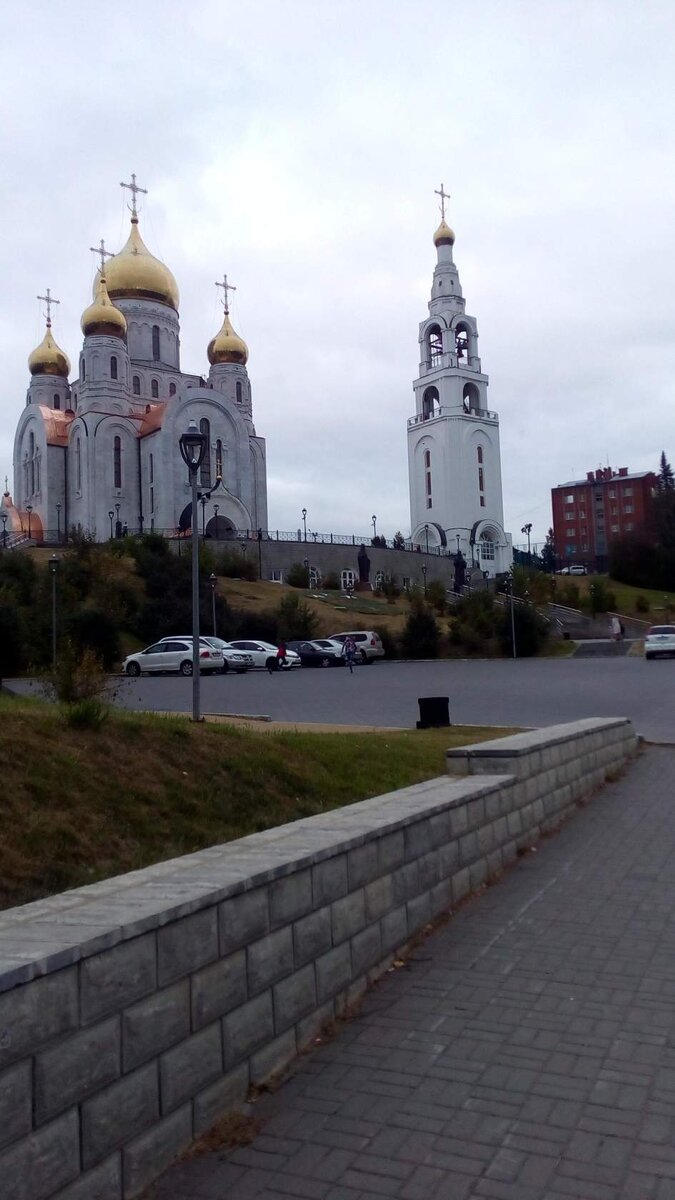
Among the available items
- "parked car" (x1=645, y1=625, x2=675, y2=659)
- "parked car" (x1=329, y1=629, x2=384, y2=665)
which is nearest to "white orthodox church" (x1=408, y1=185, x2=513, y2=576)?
"parked car" (x1=329, y1=629, x2=384, y2=665)

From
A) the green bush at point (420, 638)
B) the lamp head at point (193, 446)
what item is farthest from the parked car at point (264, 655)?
the lamp head at point (193, 446)

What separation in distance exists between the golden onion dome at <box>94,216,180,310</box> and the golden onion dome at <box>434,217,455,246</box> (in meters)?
25.5

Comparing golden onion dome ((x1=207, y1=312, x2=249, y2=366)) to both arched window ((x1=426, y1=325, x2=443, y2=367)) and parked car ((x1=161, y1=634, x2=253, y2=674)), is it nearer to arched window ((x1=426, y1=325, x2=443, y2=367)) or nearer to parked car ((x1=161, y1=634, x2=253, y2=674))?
arched window ((x1=426, y1=325, x2=443, y2=367))

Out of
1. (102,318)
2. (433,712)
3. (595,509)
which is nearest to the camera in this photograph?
(433,712)

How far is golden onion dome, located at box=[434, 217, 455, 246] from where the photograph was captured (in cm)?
7994

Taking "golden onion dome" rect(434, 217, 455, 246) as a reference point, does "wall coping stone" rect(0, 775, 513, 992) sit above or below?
below

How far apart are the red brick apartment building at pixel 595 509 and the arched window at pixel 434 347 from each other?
30.2m

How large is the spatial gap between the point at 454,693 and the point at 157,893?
20127mm

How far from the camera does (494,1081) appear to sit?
3.61 m

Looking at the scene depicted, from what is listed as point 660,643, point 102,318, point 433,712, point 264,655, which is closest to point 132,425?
point 102,318

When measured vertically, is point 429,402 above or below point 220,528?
above

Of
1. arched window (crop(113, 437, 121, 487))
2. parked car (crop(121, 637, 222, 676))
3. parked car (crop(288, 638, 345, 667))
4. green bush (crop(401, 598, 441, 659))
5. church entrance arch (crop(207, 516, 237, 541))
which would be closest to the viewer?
parked car (crop(121, 637, 222, 676))

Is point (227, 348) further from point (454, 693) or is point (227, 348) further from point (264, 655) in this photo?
point (454, 693)

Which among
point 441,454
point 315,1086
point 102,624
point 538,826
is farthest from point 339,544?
point 315,1086
